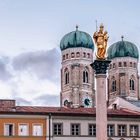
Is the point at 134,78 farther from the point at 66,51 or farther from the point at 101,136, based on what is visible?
the point at 101,136

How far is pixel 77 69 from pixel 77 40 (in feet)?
21.9

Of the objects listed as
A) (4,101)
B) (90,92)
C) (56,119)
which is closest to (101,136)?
(56,119)

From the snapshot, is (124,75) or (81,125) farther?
(124,75)

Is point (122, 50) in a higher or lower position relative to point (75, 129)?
higher

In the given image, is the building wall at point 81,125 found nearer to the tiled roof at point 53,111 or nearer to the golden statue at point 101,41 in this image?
the tiled roof at point 53,111

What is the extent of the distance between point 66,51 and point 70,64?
372 centimetres

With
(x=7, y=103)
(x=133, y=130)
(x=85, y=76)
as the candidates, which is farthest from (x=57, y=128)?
(x=85, y=76)

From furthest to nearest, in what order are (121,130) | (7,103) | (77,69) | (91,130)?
(77,69) < (7,103) < (121,130) < (91,130)

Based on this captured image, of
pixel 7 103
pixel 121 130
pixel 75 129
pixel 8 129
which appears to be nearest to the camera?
pixel 8 129

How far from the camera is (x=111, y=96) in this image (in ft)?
526

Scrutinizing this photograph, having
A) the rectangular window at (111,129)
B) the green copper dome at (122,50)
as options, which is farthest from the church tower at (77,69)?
the rectangular window at (111,129)

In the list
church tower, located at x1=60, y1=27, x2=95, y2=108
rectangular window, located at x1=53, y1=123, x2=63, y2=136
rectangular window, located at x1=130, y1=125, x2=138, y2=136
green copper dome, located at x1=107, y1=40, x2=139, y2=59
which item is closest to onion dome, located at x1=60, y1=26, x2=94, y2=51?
church tower, located at x1=60, y1=27, x2=95, y2=108

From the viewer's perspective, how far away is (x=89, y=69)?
159 meters

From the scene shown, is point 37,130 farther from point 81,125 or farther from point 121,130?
point 121,130
